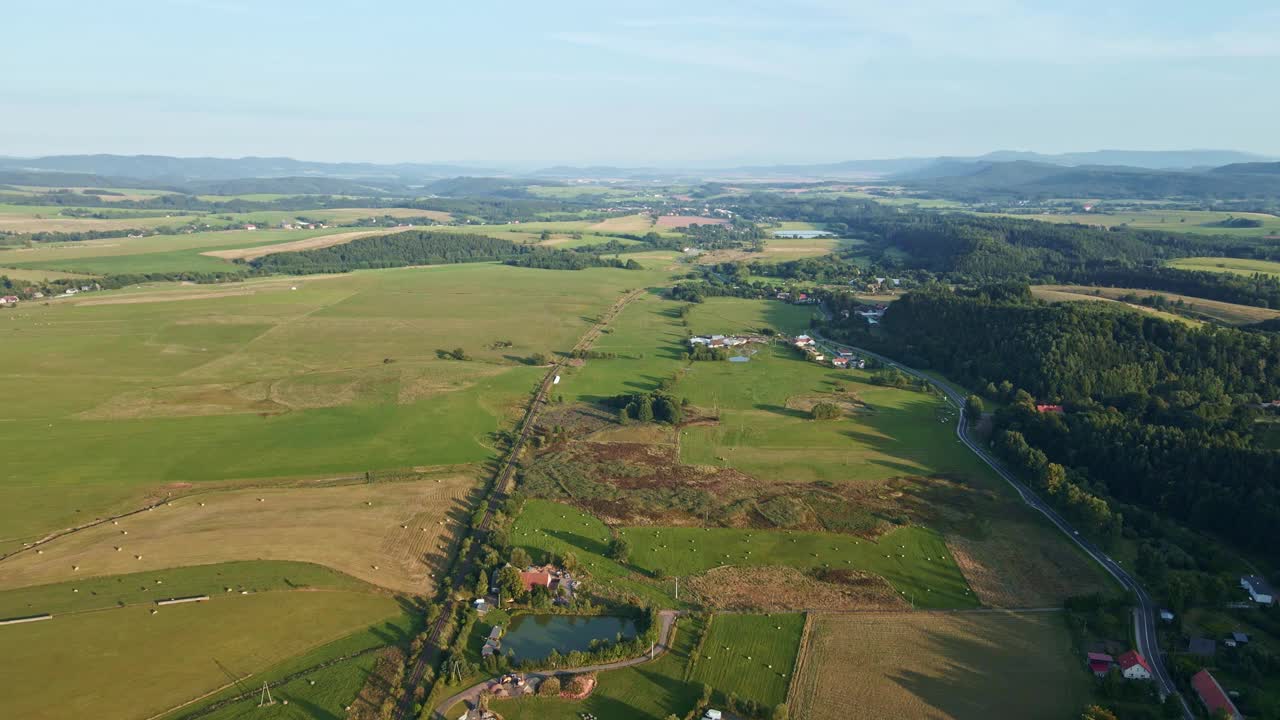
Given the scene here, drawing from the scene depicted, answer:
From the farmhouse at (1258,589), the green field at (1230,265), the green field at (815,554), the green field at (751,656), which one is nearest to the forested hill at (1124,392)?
the farmhouse at (1258,589)

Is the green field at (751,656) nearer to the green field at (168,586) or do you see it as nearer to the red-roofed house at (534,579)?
the red-roofed house at (534,579)

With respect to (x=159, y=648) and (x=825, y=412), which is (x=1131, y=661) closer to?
(x=825, y=412)

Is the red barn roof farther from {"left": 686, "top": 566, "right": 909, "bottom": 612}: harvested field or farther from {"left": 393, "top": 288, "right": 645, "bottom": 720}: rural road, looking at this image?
{"left": 393, "top": 288, "right": 645, "bottom": 720}: rural road

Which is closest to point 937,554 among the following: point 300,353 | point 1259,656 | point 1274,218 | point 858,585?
point 858,585

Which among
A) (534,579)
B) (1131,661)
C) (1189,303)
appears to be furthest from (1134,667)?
(1189,303)

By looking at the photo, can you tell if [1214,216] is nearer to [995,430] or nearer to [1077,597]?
[995,430]

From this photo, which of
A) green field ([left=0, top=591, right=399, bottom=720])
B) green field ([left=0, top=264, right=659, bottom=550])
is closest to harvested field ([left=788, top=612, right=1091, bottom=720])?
green field ([left=0, top=591, right=399, bottom=720])
